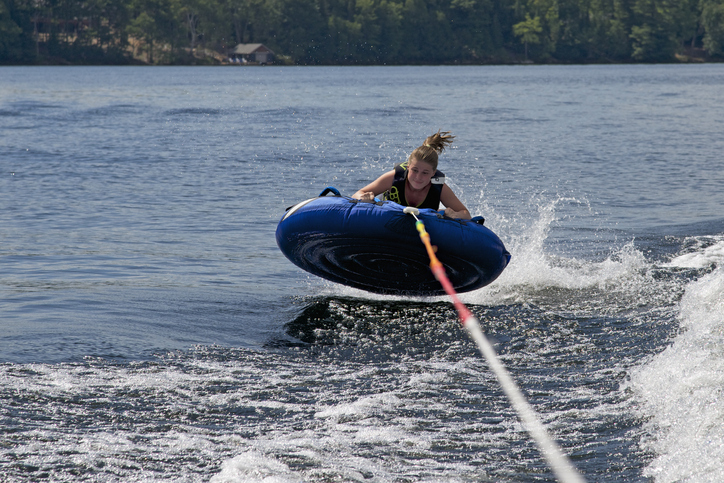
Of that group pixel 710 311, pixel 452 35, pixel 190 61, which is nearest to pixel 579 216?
pixel 710 311

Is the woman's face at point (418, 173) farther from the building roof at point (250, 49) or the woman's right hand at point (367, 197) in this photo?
the building roof at point (250, 49)

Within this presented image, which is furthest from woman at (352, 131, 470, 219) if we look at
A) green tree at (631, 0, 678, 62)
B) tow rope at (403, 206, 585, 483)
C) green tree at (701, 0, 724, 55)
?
green tree at (701, 0, 724, 55)

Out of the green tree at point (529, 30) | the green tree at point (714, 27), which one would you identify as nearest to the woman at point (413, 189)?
the green tree at point (529, 30)

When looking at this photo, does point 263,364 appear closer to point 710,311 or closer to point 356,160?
point 710,311

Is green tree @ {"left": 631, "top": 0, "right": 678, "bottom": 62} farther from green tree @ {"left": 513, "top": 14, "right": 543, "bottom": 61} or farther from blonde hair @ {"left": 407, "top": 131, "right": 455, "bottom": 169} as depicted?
blonde hair @ {"left": 407, "top": 131, "right": 455, "bottom": 169}

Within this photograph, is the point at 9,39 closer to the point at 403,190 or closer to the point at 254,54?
the point at 254,54

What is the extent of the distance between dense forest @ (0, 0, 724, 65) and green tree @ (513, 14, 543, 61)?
0.15 meters

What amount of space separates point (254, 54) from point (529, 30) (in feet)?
134

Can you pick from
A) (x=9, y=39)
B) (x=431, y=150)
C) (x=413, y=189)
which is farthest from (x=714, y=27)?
(x=431, y=150)

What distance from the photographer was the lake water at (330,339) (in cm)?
378

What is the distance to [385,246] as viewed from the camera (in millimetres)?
6234

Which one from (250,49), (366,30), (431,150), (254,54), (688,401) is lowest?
(688,401)

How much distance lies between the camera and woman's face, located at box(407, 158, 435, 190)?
6273 mm

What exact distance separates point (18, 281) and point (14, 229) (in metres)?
2.85
